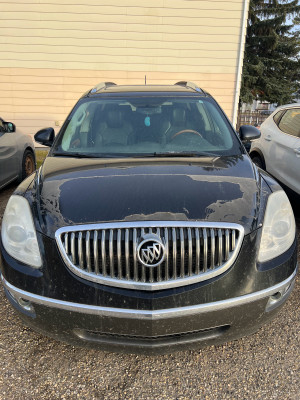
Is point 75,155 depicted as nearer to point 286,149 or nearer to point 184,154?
point 184,154

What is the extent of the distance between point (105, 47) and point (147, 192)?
27.6 ft

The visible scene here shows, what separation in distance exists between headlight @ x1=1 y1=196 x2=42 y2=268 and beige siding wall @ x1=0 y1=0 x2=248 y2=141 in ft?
26.9

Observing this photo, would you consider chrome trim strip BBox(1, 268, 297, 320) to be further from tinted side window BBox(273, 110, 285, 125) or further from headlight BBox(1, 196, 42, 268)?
tinted side window BBox(273, 110, 285, 125)

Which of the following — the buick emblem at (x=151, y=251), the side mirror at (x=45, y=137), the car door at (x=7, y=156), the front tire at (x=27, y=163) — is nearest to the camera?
the buick emblem at (x=151, y=251)

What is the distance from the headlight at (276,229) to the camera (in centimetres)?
193

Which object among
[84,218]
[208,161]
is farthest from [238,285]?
[208,161]

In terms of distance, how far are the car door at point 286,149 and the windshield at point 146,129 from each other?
1.53 metres

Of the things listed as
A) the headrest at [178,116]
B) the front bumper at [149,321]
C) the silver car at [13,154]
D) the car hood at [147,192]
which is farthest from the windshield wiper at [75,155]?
the silver car at [13,154]

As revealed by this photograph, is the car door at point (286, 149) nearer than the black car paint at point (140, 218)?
No

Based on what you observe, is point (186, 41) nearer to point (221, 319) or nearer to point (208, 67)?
point (208, 67)

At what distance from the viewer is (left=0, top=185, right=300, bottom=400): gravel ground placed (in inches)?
76.3

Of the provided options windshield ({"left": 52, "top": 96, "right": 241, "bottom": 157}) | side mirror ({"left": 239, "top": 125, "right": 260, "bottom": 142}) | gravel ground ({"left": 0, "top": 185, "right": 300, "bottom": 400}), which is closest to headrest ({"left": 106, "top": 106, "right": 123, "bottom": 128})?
windshield ({"left": 52, "top": 96, "right": 241, "bottom": 157})

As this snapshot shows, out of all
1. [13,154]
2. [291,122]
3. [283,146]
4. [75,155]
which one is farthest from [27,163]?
[291,122]

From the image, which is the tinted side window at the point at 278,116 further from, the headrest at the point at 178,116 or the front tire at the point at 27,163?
the front tire at the point at 27,163
